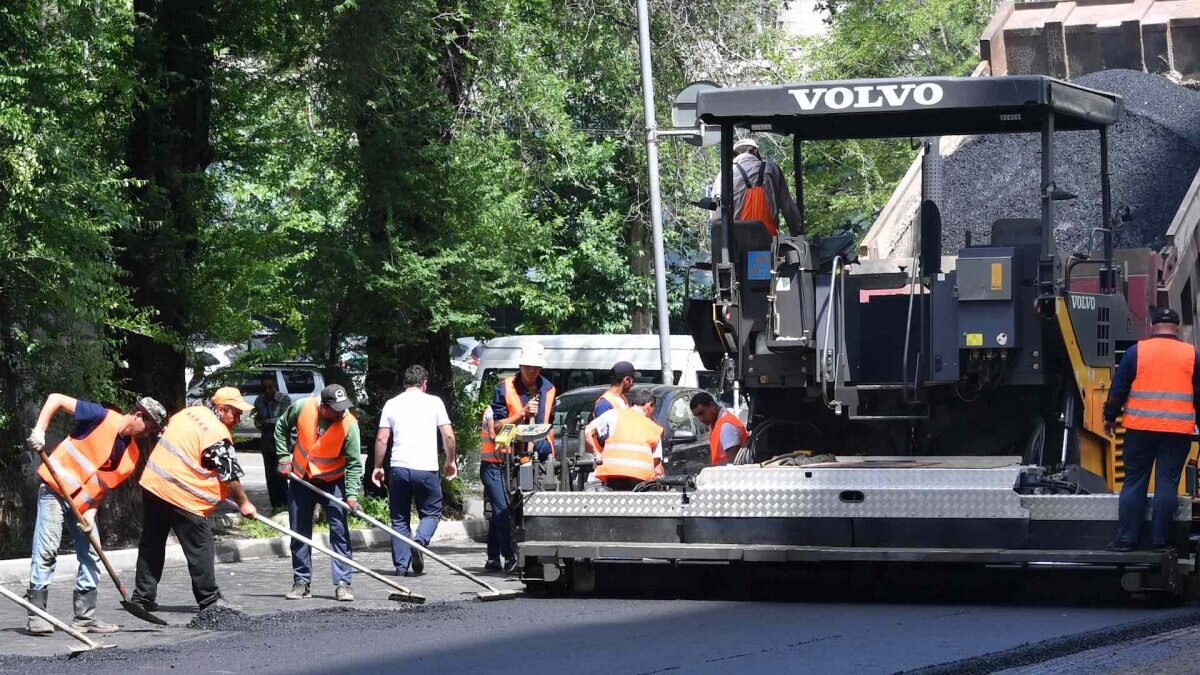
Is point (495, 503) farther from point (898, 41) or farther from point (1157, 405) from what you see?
point (898, 41)

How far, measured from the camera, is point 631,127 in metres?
27.3

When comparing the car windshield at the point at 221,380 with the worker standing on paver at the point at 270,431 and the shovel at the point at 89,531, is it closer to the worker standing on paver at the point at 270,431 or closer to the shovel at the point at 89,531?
the worker standing on paver at the point at 270,431

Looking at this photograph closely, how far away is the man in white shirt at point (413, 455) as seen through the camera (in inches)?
486

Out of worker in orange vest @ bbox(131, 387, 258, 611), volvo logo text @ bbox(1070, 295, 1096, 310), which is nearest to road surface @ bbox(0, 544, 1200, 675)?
worker in orange vest @ bbox(131, 387, 258, 611)

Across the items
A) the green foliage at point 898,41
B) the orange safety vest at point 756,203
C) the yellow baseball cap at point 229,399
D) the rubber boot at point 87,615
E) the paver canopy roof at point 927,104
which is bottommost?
the rubber boot at point 87,615

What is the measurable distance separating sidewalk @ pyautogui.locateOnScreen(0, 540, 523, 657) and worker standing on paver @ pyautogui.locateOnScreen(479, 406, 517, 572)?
19cm

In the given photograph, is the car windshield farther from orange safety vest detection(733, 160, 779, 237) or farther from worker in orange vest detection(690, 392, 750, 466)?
orange safety vest detection(733, 160, 779, 237)

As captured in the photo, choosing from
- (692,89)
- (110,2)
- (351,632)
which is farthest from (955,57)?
(351,632)

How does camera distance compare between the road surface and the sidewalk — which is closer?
the road surface

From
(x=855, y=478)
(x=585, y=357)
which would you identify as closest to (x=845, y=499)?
(x=855, y=478)

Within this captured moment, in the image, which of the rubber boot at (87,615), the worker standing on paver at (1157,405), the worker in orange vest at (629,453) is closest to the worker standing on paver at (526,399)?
the worker in orange vest at (629,453)

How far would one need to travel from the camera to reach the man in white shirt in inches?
486

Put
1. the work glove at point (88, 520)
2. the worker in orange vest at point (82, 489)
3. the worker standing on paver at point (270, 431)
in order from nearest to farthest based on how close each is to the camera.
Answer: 1. the work glove at point (88, 520)
2. the worker in orange vest at point (82, 489)
3. the worker standing on paver at point (270, 431)

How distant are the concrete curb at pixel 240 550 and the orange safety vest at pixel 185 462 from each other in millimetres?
1403
